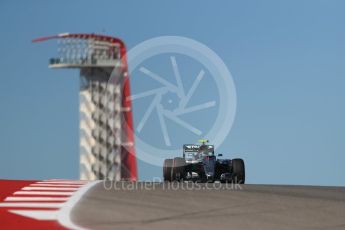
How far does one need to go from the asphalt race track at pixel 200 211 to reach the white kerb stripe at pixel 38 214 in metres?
0.37

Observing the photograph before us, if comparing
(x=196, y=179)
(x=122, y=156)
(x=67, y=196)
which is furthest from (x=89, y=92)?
(x=67, y=196)

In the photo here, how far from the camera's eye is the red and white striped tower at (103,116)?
10794 centimetres

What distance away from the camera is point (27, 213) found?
11562 mm

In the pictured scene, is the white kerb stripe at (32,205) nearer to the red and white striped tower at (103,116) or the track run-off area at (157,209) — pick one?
the track run-off area at (157,209)

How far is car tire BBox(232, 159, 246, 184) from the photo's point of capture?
76.3 ft

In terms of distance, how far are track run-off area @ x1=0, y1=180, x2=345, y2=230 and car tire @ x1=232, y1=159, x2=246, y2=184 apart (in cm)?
723

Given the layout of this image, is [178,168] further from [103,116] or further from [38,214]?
[103,116]

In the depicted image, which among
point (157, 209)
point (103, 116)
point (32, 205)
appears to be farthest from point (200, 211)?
point (103, 116)

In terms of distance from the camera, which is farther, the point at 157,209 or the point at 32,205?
the point at 32,205

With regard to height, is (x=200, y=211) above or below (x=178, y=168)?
below

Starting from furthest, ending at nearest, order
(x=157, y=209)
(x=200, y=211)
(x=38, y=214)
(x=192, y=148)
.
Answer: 1. (x=192, y=148)
2. (x=200, y=211)
3. (x=157, y=209)
4. (x=38, y=214)

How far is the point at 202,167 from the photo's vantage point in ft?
78.9

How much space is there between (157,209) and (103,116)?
98737 mm

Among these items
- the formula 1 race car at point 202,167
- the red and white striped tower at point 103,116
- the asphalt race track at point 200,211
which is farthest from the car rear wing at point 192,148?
the red and white striped tower at point 103,116
